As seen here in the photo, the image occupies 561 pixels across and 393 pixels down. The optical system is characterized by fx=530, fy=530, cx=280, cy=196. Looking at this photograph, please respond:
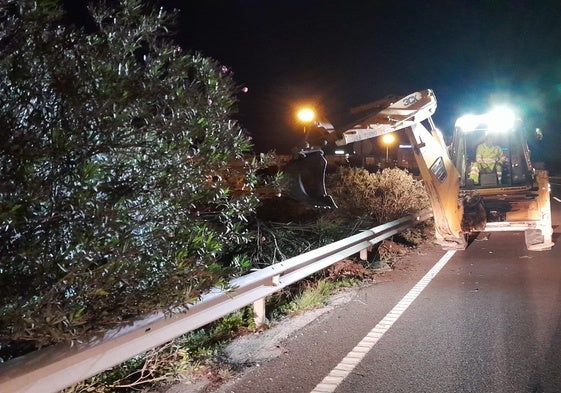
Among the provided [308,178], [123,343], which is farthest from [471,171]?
[123,343]

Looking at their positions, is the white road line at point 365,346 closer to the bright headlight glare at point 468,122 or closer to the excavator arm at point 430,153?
the excavator arm at point 430,153

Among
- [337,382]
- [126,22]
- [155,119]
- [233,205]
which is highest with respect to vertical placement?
[126,22]

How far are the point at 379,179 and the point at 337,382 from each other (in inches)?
447

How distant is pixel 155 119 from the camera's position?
12.7ft

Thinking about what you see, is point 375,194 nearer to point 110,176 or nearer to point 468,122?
point 468,122

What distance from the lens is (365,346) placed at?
17.8 ft

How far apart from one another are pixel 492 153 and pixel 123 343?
11.7 meters

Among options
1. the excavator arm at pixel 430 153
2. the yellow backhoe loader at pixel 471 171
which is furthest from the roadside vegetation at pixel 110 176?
the excavator arm at pixel 430 153

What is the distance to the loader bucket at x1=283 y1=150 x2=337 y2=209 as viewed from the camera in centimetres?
700

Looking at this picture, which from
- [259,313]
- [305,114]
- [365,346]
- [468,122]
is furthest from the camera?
[468,122]

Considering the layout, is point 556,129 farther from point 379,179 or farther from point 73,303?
point 73,303

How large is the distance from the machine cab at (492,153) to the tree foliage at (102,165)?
30.6ft

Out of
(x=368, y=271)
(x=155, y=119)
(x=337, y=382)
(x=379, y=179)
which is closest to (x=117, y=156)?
(x=155, y=119)

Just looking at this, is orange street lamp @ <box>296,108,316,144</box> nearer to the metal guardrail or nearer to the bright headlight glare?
the metal guardrail
